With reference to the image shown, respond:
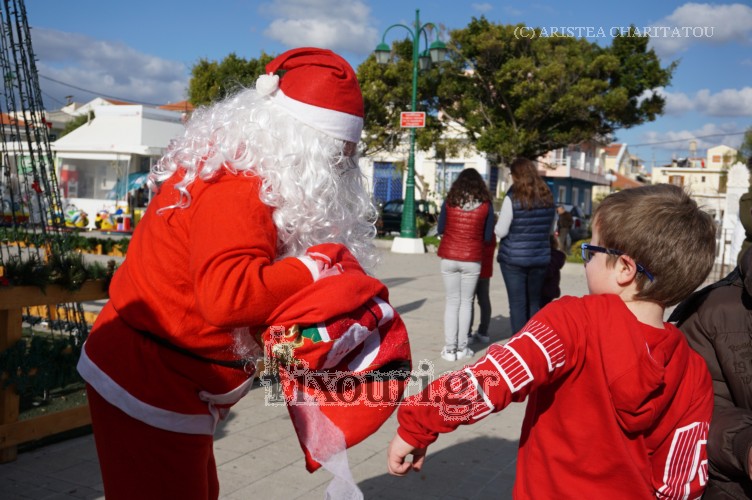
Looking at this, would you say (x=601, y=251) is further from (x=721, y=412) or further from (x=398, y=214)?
(x=398, y=214)

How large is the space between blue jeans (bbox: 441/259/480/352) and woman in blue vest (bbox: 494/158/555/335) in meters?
0.34

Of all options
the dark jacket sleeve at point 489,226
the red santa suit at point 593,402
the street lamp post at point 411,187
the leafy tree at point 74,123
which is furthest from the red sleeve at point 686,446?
the leafy tree at point 74,123

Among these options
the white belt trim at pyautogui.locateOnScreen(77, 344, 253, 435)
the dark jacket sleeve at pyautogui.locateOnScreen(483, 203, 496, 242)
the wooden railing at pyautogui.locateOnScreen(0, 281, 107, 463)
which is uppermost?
the dark jacket sleeve at pyautogui.locateOnScreen(483, 203, 496, 242)

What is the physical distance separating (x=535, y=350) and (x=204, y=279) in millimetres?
804

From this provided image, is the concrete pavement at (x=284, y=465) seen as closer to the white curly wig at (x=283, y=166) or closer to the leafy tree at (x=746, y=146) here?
the white curly wig at (x=283, y=166)

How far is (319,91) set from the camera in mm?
1971

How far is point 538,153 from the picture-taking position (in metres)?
26.5

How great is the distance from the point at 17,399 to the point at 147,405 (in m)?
2.52

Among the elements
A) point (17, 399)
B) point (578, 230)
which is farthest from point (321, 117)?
point (578, 230)

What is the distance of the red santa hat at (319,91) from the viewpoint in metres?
1.97

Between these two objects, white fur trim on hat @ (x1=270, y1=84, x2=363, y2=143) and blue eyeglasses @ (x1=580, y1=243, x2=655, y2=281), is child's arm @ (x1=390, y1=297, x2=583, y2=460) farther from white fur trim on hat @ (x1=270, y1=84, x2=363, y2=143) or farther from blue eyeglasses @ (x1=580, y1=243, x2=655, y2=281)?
white fur trim on hat @ (x1=270, y1=84, x2=363, y2=143)

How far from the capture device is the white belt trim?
1.86m

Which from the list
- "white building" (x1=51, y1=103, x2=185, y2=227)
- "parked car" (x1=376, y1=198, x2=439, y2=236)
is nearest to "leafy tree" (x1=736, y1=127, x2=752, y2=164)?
"parked car" (x1=376, y1=198, x2=439, y2=236)

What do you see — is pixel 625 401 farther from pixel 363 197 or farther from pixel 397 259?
pixel 397 259
